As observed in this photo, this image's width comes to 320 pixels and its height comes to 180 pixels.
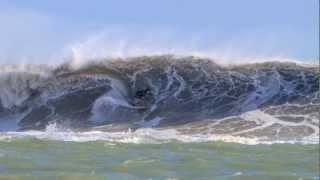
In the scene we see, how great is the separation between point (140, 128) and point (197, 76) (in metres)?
6.16

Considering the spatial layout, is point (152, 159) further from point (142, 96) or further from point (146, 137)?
point (142, 96)

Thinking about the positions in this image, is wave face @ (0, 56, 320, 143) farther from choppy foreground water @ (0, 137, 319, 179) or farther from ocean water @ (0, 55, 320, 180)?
choppy foreground water @ (0, 137, 319, 179)

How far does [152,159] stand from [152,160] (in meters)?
0.16

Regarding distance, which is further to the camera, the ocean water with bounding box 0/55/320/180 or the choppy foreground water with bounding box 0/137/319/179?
the ocean water with bounding box 0/55/320/180

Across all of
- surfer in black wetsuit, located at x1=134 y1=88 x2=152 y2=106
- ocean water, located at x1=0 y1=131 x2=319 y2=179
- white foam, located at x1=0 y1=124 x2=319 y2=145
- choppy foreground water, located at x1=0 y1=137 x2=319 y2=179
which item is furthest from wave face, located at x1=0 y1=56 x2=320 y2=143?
choppy foreground water, located at x1=0 y1=137 x2=319 y2=179

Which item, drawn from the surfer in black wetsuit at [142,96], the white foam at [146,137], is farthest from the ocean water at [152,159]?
the surfer in black wetsuit at [142,96]

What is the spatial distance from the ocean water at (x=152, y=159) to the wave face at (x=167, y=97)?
375 centimetres

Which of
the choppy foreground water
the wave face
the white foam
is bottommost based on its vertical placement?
the choppy foreground water

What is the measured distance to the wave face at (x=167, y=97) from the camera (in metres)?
18.3

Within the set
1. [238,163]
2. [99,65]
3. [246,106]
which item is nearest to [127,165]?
[238,163]

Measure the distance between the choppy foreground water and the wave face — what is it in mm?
4101

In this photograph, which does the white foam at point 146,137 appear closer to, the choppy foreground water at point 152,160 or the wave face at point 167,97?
the wave face at point 167,97

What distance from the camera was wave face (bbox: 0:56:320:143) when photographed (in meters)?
18.3

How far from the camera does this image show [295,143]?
46.9 feet
